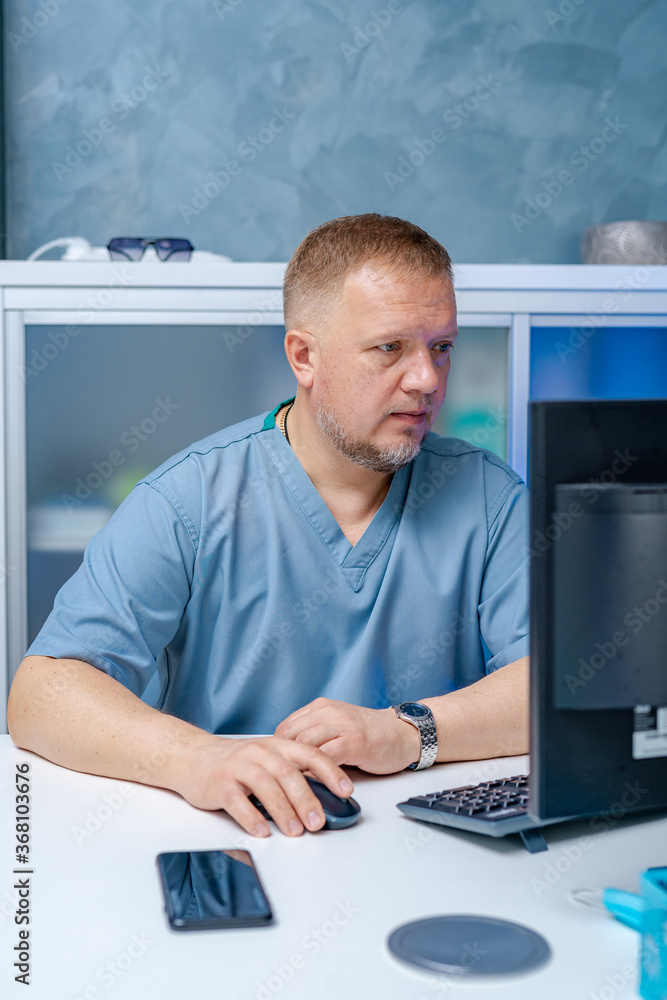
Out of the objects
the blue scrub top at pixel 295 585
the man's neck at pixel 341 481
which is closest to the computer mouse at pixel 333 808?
the blue scrub top at pixel 295 585

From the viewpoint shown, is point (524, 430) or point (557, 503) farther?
point (524, 430)

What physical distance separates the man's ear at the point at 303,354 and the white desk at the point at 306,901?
67 centimetres

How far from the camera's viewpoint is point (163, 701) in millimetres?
1396

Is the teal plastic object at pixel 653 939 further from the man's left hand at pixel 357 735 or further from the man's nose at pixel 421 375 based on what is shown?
the man's nose at pixel 421 375

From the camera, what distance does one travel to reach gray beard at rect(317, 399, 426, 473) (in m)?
1.32

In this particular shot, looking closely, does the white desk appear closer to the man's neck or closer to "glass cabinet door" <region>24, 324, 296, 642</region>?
the man's neck

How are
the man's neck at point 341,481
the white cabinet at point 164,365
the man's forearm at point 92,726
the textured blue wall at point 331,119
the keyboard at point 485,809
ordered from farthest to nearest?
1. the textured blue wall at point 331,119
2. the white cabinet at point 164,365
3. the man's neck at point 341,481
4. the man's forearm at point 92,726
5. the keyboard at point 485,809

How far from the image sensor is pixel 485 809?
0.81m

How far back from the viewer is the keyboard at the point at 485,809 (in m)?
0.78

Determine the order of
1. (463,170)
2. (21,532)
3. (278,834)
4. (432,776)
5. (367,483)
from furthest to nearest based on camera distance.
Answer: (463,170) < (21,532) < (367,483) < (432,776) < (278,834)

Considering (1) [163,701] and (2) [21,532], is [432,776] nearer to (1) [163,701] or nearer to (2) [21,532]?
(1) [163,701]

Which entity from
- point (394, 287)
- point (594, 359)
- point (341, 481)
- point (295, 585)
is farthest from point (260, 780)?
point (594, 359)

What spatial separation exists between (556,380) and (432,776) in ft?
4.34

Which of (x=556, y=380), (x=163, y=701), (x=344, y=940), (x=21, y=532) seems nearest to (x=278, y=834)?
(x=344, y=940)
